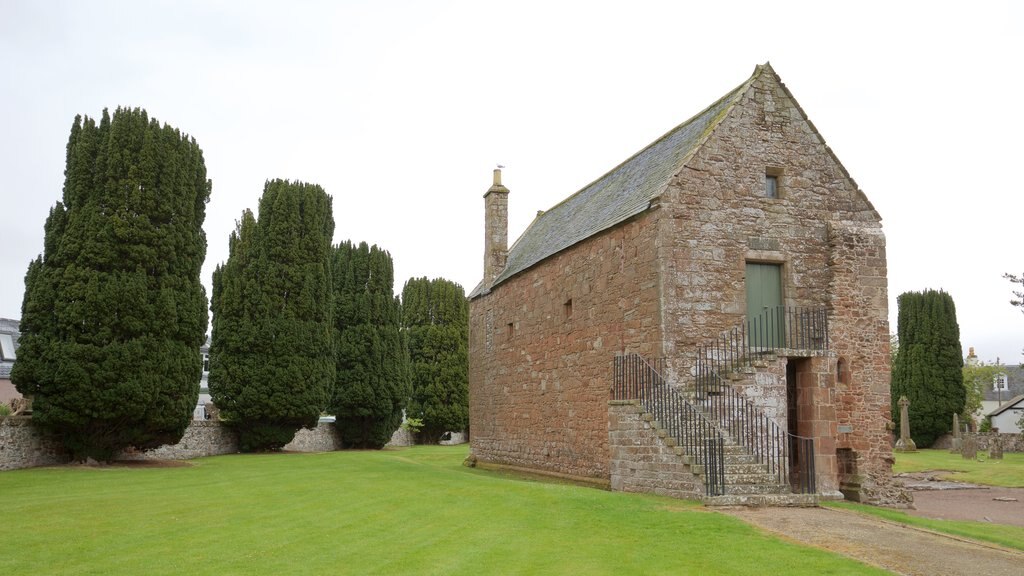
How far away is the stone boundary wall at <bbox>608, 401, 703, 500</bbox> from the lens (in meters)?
13.4

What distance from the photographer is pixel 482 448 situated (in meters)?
25.7

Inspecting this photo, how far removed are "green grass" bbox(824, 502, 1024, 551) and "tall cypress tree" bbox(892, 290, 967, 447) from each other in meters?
28.6

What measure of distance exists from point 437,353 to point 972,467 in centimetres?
2577

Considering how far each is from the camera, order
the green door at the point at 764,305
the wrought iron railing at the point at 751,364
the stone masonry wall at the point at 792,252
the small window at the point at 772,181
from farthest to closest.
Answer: the small window at the point at 772,181 < the green door at the point at 764,305 < the stone masonry wall at the point at 792,252 < the wrought iron railing at the point at 751,364

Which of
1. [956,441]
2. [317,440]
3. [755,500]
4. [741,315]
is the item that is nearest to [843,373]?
[741,315]

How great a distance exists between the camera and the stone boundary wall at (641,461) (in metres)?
13.4

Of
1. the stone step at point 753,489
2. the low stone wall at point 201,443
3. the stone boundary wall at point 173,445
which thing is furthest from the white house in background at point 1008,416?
the low stone wall at point 201,443

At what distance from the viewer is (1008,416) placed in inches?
2062

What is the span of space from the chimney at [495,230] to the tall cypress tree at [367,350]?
36.8ft

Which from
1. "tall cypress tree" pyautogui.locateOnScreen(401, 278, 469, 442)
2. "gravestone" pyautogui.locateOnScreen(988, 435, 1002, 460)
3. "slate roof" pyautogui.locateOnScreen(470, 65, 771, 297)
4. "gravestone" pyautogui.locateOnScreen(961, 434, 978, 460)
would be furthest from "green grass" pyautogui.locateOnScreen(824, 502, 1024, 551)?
"tall cypress tree" pyautogui.locateOnScreen(401, 278, 469, 442)

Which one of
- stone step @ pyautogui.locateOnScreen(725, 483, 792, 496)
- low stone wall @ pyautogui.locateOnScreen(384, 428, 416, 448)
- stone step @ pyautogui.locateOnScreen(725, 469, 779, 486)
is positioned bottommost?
low stone wall @ pyautogui.locateOnScreen(384, 428, 416, 448)

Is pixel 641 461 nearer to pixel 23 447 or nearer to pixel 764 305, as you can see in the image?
pixel 764 305

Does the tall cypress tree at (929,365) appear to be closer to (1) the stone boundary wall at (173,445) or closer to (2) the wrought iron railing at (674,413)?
(1) the stone boundary wall at (173,445)

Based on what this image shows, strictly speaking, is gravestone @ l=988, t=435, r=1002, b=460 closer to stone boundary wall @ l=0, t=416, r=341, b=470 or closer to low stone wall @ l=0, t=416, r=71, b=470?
stone boundary wall @ l=0, t=416, r=341, b=470
